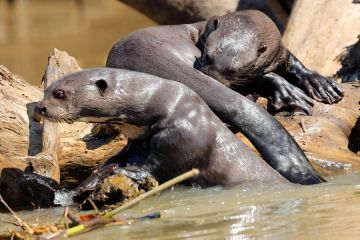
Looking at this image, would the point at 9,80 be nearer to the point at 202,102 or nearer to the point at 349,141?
the point at 202,102

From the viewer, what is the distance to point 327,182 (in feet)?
19.3

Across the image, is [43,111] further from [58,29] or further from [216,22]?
[58,29]

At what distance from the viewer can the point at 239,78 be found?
6723 millimetres

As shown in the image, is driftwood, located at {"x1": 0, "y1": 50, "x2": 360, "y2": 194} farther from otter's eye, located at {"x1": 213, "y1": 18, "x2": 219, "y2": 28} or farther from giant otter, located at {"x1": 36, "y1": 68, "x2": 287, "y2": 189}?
otter's eye, located at {"x1": 213, "y1": 18, "x2": 219, "y2": 28}

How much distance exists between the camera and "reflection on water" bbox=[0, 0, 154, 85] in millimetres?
15188

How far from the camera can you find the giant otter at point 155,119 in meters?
5.63

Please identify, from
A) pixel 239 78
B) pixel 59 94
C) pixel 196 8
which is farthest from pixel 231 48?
pixel 196 8

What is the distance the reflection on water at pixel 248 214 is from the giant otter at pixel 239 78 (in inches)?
14.1

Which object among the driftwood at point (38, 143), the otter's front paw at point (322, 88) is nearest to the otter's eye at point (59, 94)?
the driftwood at point (38, 143)

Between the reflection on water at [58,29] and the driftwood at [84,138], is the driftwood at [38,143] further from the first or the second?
the reflection on water at [58,29]

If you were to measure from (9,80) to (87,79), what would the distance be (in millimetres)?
893

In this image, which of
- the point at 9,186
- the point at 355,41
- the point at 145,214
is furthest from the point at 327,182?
the point at 355,41

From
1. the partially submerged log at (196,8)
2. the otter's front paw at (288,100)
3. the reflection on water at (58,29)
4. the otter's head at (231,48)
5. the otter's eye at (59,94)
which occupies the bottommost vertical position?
the reflection on water at (58,29)

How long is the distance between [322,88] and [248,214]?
216 centimetres
